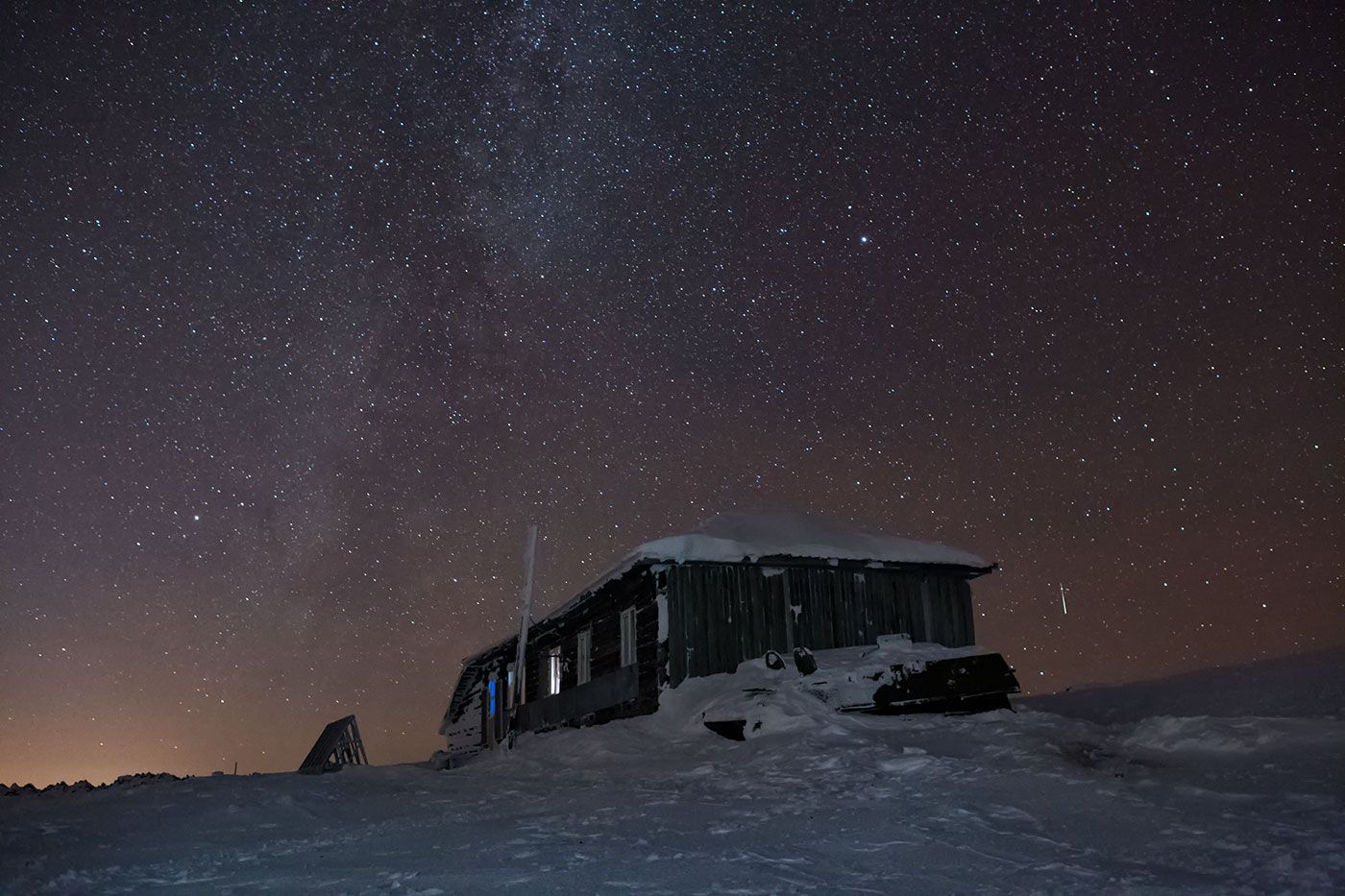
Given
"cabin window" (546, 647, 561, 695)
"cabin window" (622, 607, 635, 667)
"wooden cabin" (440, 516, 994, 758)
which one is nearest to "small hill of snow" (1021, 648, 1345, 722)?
"wooden cabin" (440, 516, 994, 758)

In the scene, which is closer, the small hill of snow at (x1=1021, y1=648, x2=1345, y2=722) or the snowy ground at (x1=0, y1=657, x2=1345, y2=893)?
the snowy ground at (x1=0, y1=657, x2=1345, y2=893)

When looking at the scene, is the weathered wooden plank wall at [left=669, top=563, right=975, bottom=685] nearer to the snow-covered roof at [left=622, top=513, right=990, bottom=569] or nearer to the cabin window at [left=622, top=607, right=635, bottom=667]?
the snow-covered roof at [left=622, top=513, right=990, bottom=569]

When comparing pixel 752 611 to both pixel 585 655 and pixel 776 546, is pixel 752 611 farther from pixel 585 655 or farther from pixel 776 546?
pixel 585 655

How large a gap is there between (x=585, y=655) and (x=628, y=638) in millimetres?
2837

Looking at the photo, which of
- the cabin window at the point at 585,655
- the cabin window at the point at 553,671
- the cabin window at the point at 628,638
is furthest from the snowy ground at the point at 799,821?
the cabin window at the point at 553,671

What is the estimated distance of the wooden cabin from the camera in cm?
1689

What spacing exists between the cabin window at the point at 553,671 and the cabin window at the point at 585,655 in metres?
1.76

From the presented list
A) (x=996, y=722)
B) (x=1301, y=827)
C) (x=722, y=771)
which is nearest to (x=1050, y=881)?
(x=1301, y=827)

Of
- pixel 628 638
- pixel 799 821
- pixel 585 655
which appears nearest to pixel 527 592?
pixel 628 638

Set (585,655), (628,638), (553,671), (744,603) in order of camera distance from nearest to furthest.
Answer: (744,603), (628,638), (585,655), (553,671)

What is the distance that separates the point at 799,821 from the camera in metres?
6.79

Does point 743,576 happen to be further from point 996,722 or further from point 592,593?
point 996,722

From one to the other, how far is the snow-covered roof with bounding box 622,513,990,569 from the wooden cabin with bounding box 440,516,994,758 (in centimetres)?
3

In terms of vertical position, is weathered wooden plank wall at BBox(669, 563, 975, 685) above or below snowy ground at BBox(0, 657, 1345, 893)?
above
